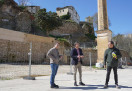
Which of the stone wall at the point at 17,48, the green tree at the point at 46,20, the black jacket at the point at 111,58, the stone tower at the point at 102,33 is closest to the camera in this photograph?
the black jacket at the point at 111,58

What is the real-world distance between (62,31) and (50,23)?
44.4ft

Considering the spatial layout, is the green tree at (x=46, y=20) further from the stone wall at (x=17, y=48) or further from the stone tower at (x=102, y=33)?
the stone tower at (x=102, y=33)

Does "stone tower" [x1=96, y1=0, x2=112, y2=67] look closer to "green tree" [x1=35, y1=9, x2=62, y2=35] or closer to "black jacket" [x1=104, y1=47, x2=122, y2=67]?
"black jacket" [x1=104, y1=47, x2=122, y2=67]

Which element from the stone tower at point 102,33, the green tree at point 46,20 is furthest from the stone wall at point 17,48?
the stone tower at point 102,33

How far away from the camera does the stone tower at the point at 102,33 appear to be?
14.3 m

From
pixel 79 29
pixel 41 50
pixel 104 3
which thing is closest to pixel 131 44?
pixel 79 29

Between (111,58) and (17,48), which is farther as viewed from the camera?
(17,48)

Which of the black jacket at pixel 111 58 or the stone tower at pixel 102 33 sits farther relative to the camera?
the stone tower at pixel 102 33

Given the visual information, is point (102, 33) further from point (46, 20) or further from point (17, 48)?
point (46, 20)

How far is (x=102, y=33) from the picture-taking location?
14.7 meters

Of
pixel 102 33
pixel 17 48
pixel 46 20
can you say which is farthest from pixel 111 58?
pixel 46 20

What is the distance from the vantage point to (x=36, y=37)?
2048 centimetres

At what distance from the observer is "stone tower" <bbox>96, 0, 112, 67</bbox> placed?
47.1 ft

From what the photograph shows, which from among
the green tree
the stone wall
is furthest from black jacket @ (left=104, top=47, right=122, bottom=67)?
the green tree
